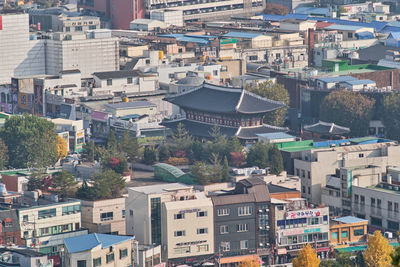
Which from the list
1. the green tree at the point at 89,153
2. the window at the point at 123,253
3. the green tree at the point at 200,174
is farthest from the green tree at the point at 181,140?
the window at the point at 123,253

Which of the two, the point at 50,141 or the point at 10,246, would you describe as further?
the point at 50,141

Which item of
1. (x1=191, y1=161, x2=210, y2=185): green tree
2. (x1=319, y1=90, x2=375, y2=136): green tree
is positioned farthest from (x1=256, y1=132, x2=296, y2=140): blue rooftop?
(x1=191, y1=161, x2=210, y2=185): green tree

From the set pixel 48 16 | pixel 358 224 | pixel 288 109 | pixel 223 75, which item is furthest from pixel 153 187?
pixel 48 16

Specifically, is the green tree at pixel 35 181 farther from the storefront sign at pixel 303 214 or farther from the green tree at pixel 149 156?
the storefront sign at pixel 303 214

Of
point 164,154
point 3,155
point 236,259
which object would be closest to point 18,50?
point 3,155

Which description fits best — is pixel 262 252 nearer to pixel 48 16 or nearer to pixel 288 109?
pixel 288 109

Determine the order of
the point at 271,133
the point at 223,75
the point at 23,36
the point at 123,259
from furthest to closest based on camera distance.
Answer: the point at 23,36
the point at 223,75
the point at 271,133
the point at 123,259

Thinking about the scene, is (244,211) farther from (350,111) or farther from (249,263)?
(350,111)
